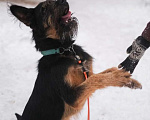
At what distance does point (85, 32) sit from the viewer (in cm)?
546

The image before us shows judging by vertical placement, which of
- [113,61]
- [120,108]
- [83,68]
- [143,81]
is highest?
[83,68]

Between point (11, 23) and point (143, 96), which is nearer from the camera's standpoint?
point (143, 96)

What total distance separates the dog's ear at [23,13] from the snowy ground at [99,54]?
2040mm

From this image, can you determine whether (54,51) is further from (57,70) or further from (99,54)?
(99,54)

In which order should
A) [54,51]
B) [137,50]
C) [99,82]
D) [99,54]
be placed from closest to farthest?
[99,82] < [54,51] < [137,50] < [99,54]

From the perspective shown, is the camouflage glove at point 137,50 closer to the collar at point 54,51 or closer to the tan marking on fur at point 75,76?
the tan marking on fur at point 75,76

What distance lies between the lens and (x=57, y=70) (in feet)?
7.72

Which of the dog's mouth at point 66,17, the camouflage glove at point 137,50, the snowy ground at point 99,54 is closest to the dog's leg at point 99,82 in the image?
the camouflage glove at point 137,50

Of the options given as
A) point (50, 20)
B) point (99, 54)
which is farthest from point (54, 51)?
point (99, 54)

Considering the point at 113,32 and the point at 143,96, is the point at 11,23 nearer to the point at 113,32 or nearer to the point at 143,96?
the point at 113,32

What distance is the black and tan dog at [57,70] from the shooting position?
2314mm

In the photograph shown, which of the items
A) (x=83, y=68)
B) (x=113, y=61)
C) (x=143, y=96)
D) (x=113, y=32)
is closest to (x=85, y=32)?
(x=113, y=32)

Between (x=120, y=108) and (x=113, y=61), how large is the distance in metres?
1.20

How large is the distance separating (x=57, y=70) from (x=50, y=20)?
0.58m
